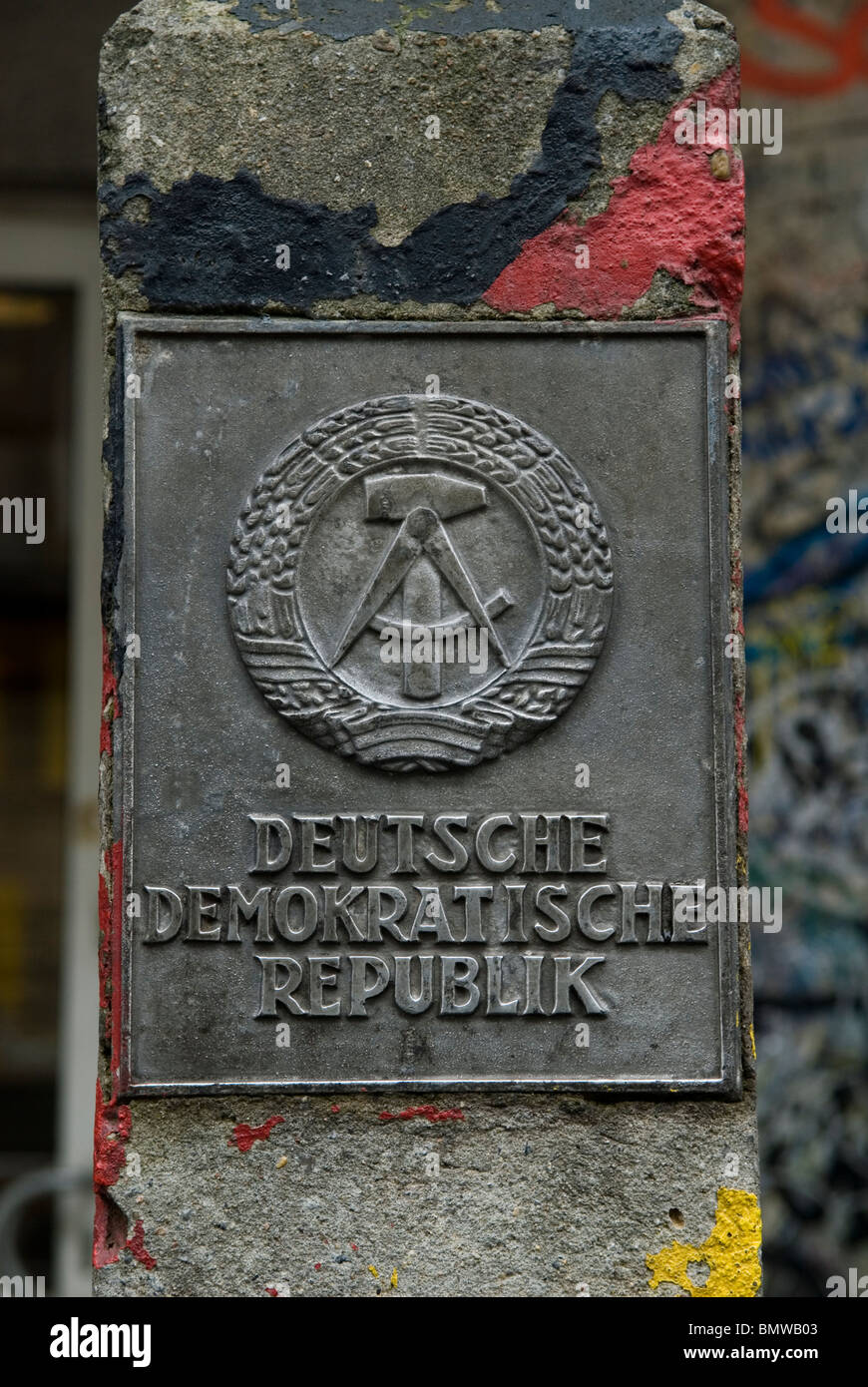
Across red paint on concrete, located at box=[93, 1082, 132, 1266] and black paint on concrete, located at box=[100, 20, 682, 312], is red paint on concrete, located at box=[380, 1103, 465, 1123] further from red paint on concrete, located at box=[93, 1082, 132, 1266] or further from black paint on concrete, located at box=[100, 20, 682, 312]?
black paint on concrete, located at box=[100, 20, 682, 312]

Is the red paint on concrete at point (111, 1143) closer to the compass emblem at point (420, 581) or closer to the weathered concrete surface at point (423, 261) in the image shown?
the weathered concrete surface at point (423, 261)

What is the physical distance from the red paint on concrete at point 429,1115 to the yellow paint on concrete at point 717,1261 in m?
0.35

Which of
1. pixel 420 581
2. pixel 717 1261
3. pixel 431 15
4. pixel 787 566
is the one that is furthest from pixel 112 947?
pixel 787 566

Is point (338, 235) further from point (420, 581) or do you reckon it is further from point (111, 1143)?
point (111, 1143)

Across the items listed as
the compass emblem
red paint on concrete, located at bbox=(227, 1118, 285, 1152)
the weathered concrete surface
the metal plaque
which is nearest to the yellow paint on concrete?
the weathered concrete surface

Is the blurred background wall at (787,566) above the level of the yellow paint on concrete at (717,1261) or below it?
above

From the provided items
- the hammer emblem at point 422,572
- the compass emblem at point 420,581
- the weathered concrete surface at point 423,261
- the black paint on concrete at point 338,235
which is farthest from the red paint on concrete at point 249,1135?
the black paint on concrete at point 338,235

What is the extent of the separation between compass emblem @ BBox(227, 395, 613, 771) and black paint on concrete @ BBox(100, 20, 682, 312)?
0.65 feet

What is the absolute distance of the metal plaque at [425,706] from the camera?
7.11 feet

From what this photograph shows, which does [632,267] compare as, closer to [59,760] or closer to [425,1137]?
Answer: [425,1137]

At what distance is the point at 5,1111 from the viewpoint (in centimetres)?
505

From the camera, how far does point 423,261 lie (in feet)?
7.25

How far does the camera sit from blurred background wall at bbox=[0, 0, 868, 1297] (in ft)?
12.5

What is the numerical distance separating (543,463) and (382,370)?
11.0 inches
